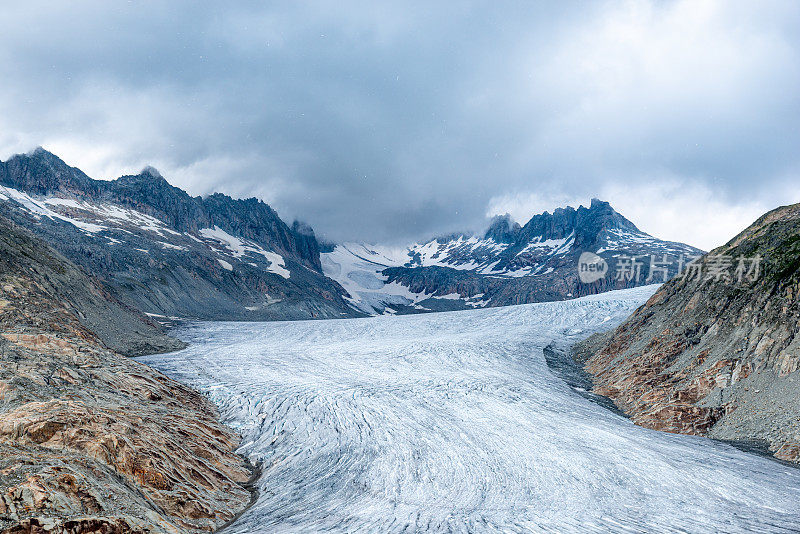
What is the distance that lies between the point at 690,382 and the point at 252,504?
15.4 metres

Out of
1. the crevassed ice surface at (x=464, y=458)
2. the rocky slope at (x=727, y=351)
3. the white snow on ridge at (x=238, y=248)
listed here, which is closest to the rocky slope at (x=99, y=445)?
the crevassed ice surface at (x=464, y=458)

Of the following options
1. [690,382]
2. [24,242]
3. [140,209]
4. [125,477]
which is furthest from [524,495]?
[140,209]

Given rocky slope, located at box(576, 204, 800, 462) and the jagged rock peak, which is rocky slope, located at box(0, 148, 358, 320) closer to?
the jagged rock peak

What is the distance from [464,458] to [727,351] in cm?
1163

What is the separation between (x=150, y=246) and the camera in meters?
95.6

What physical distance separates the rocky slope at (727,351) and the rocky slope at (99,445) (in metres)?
14.2

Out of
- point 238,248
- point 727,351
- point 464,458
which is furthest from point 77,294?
point 238,248

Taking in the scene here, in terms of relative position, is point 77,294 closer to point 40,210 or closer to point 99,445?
point 99,445

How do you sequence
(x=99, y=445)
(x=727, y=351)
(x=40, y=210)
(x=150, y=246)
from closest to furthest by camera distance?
1. (x=99, y=445)
2. (x=727, y=351)
3. (x=150, y=246)
4. (x=40, y=210)

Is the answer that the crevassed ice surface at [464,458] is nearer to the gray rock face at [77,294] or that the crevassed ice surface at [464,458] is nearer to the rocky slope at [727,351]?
the rocky slope at [727,351]

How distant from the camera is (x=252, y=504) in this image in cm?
845

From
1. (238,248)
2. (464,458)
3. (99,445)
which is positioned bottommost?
(464,458)

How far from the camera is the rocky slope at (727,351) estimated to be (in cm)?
1295

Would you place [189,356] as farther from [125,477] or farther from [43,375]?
[125,477]
